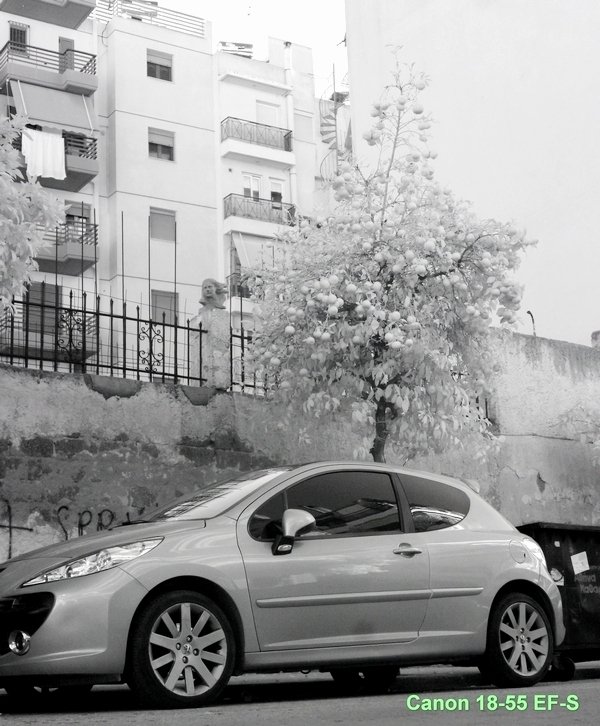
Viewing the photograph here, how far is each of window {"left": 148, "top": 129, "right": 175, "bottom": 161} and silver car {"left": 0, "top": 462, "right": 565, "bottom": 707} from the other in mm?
29212

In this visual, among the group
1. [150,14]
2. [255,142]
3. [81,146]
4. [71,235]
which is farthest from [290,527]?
[150,14]

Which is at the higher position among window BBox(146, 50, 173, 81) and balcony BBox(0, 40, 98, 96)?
window BBox(146, 50, 173, 81)

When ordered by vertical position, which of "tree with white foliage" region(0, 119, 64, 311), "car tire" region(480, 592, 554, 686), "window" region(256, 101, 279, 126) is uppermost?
"window" region(256, 101, 279, 126)

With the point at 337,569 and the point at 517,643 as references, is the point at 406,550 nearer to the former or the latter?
the point at 337,569

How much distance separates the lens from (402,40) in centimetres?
2691

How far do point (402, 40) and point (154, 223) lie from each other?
1121 cm

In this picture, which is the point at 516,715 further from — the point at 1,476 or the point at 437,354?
the point at 1,476

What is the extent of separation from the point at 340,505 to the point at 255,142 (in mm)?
32171

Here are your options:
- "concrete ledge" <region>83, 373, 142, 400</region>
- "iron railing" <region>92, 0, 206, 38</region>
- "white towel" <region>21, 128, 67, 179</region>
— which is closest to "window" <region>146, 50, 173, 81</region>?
"iron railing" <region>92, 0, 206, 38</region>

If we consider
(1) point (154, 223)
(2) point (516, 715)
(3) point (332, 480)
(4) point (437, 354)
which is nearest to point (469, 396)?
(4) point (437, 354)

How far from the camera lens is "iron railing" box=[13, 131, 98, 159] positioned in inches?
1280

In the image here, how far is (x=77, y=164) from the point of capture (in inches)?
1270

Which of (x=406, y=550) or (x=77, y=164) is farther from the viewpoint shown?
(x=77, y=164)

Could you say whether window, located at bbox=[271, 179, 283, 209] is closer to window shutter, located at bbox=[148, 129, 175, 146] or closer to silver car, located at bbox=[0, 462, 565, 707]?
window shutter, located at bbox=[148, 129, 175, 146]
